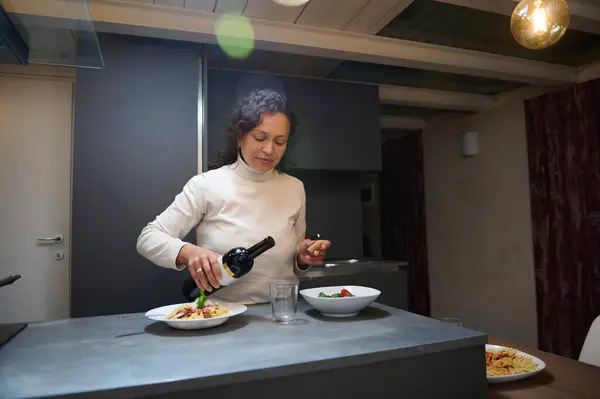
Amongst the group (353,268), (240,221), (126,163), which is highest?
(126,163)

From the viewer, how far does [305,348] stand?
781mm

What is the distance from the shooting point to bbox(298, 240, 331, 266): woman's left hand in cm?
130

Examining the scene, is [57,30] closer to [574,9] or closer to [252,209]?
[252,209]

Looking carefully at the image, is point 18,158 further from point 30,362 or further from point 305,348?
point 305,348

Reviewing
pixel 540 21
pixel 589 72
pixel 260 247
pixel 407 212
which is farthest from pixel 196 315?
pixel 407 212

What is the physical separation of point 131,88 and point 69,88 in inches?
29.4

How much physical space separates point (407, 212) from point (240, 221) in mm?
3446

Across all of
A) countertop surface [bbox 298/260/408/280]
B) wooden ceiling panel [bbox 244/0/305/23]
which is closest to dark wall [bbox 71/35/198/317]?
wooden ceiling panel [bbox 244/0/305/23]

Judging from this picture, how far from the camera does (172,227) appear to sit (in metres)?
1.32

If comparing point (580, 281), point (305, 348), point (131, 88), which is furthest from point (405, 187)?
point (305, 348)

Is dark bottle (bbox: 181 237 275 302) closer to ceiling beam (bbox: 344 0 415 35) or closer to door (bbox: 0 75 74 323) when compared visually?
ceiling beam (bbox: 344 0 415 35)

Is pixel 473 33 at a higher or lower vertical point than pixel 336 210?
higher

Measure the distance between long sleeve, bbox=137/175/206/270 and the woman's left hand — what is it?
13.8 inches

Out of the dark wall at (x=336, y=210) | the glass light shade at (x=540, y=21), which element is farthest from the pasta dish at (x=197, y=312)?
the dark wall at (x=336, y=210)
